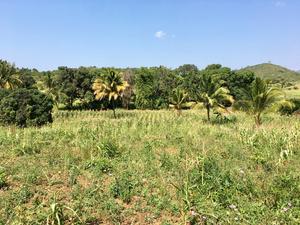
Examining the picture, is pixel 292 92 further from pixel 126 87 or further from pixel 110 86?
pixel 110 86

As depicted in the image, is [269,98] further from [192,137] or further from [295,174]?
[295,174]

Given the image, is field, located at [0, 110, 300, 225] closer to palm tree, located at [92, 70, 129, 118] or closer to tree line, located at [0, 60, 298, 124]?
tree line, located at [0, 60, 298, 124]

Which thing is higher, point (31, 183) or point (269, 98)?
point (269, 98)

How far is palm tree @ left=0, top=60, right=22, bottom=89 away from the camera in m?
41.4

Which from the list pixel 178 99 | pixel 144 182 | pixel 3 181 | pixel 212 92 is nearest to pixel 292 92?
pixel 178 99

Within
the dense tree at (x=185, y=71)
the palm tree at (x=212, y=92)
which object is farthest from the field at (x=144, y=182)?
the dense tree at (x=185, y=71)

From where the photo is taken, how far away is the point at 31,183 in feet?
22.4

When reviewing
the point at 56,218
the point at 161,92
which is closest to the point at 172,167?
the point at 56,218

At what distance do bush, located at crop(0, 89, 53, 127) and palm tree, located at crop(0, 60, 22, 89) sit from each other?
907cm

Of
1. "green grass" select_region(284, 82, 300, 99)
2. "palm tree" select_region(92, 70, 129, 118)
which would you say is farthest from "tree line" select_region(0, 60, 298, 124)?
"green grass" select_region(284, 82, 300, 99)

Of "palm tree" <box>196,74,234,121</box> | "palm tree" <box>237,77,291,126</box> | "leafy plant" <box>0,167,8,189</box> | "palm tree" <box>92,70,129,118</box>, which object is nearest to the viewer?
"leafy plant" <box>0,167,8,189</box>

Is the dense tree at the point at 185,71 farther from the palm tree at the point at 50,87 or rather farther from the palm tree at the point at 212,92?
the palm tree at the point at 212,92

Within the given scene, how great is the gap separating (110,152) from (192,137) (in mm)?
3564

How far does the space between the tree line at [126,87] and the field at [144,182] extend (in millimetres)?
19695
